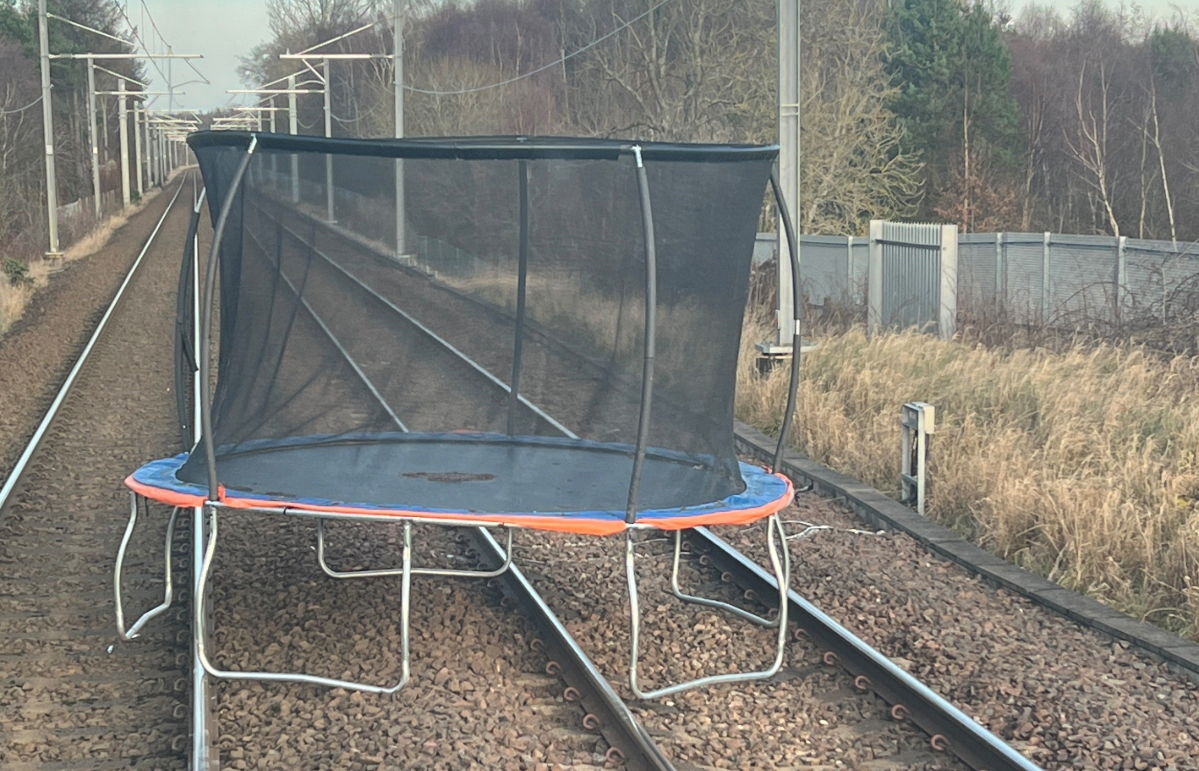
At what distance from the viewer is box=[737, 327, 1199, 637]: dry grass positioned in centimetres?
704

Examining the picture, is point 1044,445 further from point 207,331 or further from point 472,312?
point 207,331

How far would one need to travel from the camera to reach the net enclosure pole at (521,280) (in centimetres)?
591

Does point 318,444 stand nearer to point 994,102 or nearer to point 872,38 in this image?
point 872,38

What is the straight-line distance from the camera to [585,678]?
5359 millimetres

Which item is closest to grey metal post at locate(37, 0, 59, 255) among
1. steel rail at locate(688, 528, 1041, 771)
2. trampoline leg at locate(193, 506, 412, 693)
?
trampoline leg at locate(193, 506, 412, 693)

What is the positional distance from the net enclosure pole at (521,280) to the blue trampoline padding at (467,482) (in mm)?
351

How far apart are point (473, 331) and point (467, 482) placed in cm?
72

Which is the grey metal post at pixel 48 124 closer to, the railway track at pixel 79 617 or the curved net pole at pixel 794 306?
the railway track at pixel 79 617

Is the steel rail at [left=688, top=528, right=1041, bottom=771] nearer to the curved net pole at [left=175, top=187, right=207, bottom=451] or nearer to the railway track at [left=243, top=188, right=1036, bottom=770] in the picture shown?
the railway track at [left=243, top=188, right=1036, bottom=770]

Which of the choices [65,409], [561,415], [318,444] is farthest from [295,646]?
[65,409]

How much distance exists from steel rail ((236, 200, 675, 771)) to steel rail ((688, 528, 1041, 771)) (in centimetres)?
104

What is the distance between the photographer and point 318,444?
6473mm

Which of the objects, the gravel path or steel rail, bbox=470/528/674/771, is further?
the gravel path

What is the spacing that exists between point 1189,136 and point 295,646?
3978 centimetres
